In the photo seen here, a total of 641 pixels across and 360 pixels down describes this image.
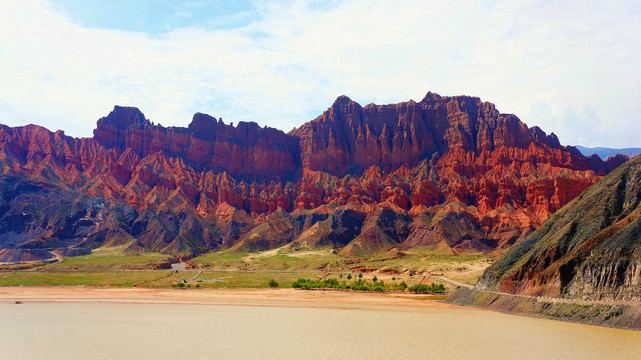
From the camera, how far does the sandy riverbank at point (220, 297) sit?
230ft

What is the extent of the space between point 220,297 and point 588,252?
51.1 m

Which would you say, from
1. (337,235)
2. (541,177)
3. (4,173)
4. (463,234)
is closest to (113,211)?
(4,173)

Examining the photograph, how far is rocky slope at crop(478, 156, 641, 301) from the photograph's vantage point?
43.9m

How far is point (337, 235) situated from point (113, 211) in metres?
81.1

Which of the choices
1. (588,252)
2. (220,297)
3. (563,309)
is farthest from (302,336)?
(220,297)

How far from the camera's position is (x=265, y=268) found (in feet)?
445

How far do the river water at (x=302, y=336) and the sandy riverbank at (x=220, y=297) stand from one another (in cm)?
1132

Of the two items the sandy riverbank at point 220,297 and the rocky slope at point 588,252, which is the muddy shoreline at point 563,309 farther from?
the sandy riverbank at point 220,297

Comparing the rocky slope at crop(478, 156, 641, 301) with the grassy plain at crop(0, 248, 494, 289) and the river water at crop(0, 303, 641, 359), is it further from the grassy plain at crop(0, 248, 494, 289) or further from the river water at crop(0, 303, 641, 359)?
the grassy plain at crop(0, 248, 494, 289)

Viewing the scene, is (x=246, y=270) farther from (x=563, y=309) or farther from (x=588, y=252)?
(x=588, y=252)

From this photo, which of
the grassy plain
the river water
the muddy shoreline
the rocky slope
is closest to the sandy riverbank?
the muddy shoreline

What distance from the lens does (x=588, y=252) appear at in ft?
163

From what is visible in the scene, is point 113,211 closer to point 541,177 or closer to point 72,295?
point 72,295

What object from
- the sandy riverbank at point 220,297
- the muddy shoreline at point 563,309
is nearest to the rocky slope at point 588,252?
the muddy shoreline at point 563,309
